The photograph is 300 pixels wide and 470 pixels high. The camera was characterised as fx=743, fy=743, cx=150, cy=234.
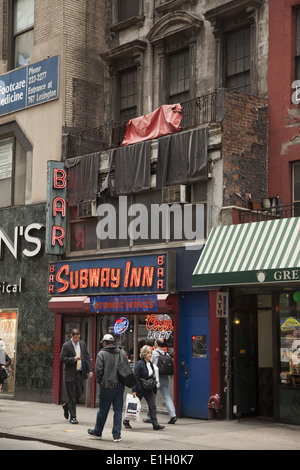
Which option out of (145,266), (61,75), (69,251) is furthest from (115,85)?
(145,266)

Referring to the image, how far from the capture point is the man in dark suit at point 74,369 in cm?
1667

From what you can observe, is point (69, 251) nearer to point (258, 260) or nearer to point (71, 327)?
point (71, 327)

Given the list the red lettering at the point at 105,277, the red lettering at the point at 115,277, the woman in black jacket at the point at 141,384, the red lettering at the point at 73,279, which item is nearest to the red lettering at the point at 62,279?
the red lettering at the point at 73,279

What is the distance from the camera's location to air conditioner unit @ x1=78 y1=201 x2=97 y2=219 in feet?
70.0

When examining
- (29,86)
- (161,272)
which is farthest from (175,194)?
(29,86)

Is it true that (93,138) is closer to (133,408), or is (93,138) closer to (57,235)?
(57,235)

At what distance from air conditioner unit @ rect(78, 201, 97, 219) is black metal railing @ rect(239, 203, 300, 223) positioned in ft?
17.2

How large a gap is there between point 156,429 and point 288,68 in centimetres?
920

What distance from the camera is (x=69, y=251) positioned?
22188 mm

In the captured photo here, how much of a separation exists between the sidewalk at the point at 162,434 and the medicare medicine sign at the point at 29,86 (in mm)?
10182

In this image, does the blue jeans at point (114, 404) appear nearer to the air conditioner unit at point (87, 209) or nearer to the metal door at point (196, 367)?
the metal door at point (196, 367)

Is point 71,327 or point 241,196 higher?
point 241,196

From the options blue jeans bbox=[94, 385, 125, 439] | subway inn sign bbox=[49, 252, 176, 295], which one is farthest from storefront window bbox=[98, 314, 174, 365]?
blue jeans bbox=[94, 385, 125, 439]

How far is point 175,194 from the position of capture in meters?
19.0
